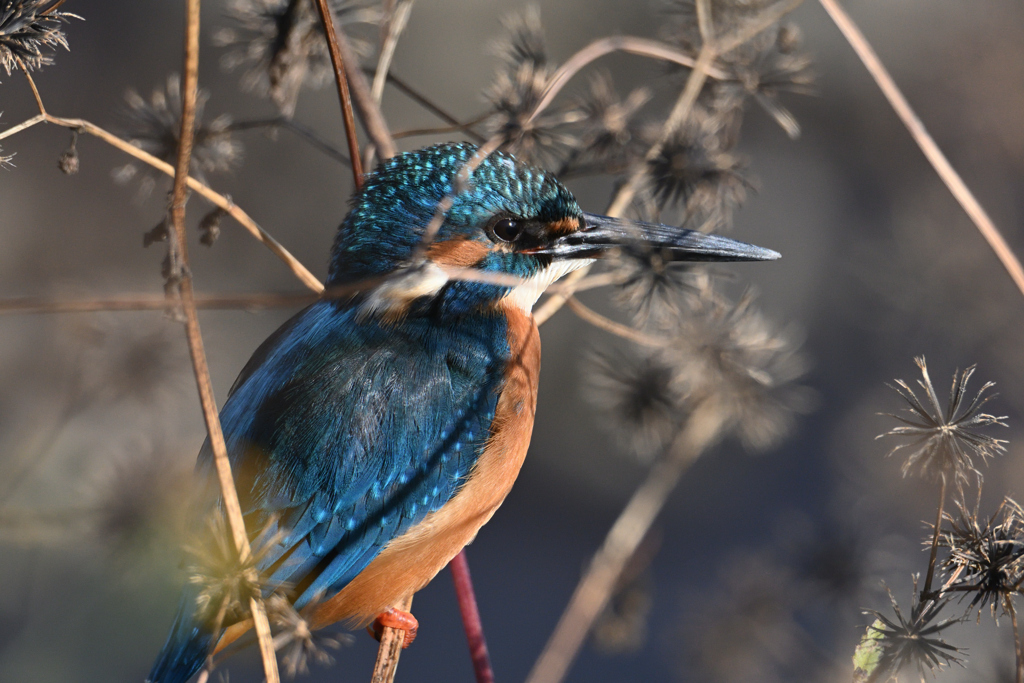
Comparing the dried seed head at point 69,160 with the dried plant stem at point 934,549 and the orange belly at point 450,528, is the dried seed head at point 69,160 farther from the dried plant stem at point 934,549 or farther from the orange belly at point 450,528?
the dried plant stem at point 934,549

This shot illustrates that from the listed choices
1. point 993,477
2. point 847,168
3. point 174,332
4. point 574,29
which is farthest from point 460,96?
point 993,477

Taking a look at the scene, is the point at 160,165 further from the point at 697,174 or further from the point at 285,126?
the point at 697,174

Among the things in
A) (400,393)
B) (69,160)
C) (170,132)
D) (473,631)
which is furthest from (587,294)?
(69,160)

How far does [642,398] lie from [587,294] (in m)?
1.71

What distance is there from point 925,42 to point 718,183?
232cm

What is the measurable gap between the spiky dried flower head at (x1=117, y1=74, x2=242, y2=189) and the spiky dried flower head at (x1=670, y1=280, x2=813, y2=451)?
3.24 feet

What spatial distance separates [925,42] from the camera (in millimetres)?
3488

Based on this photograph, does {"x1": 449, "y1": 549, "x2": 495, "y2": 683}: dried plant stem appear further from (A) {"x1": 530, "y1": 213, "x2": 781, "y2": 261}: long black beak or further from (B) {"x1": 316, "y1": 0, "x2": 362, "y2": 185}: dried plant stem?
(B) {"x1": 316, "y1": 0, "x2": 362, "y2": 185}: dried plant stem

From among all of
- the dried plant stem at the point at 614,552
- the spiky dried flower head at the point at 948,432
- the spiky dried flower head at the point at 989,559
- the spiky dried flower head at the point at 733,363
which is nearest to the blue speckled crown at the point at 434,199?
the spiky dried flower head at the point at 733,363

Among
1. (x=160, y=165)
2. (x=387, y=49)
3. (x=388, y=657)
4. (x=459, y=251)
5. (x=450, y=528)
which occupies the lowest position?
(x=388, y=657)

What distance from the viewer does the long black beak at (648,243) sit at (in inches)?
63.9

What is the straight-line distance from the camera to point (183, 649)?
4.90 feet

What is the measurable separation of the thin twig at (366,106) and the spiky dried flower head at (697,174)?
0.52 meters

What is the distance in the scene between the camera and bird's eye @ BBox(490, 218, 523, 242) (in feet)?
5.49
